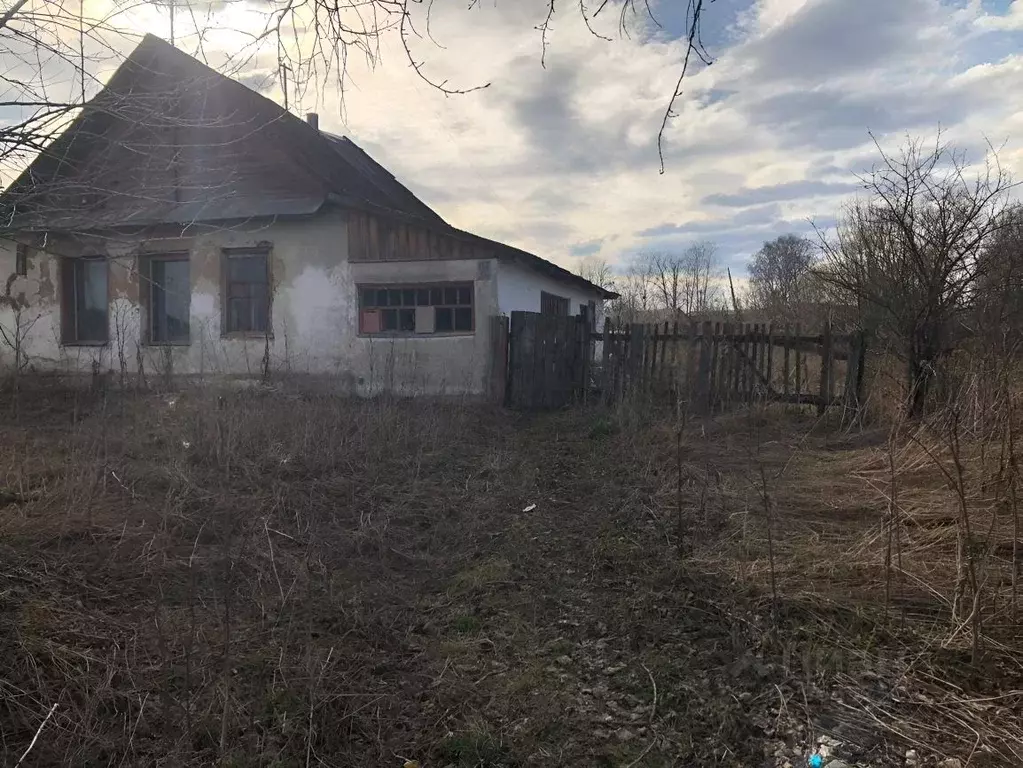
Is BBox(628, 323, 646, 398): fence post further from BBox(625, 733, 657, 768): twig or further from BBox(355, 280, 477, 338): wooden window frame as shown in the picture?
BBox(625, 733, 657, 768): twig

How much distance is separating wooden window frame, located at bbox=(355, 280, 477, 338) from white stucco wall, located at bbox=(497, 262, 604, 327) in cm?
53

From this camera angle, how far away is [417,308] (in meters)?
11.4

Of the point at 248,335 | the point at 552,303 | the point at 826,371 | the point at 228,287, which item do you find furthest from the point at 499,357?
the point at 228,287

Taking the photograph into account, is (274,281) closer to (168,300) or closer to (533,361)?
(168,300)

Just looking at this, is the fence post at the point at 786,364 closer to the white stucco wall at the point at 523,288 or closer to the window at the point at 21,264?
the white stucco wall at the point at 523,288

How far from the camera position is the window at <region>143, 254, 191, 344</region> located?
12711 millimetres

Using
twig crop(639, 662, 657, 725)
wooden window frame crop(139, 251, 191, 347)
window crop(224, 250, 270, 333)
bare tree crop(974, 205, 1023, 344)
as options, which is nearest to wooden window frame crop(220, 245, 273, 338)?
window crop(224, 250, 270, 333)

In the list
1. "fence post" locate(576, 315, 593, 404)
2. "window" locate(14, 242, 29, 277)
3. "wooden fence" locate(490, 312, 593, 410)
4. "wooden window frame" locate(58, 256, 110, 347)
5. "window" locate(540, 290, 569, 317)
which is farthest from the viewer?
"window" locate(540, 290, 569, 317)

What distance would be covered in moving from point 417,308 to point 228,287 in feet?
12.6

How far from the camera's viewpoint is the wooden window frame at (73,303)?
12977mm

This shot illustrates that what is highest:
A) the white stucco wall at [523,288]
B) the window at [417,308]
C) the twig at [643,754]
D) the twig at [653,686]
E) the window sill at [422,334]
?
the white stucco wall at [523,288]

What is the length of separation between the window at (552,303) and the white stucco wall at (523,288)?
93mm

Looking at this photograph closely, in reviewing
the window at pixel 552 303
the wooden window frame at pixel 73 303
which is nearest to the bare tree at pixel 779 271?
the window at pixel 552 303

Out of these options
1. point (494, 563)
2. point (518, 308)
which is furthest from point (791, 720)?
point (518, 308)
